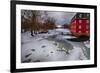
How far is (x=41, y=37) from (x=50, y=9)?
305 millimetres

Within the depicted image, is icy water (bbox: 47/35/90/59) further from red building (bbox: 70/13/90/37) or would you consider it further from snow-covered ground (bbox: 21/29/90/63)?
red building (bbox: 70/13/90/37)

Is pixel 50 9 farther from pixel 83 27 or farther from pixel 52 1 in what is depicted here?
pixel 83 27

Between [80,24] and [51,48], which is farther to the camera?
[80,24]

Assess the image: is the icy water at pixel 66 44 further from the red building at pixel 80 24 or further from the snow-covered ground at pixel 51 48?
the red building at pixel 80 24

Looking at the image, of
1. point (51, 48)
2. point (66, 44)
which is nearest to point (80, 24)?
point (66, 44)

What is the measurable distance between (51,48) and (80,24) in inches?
16.6

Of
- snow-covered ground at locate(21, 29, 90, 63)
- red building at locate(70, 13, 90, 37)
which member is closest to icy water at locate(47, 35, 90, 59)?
snow-covered ground at locate(21, 29, 90, 63)

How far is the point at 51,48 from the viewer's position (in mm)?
1918

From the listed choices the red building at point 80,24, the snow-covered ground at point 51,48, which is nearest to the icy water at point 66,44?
the snow-covered ground at point 51,48

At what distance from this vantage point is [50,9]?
190cm

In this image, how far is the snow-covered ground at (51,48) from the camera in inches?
72.5

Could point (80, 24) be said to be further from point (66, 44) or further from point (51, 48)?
point (51, 48)

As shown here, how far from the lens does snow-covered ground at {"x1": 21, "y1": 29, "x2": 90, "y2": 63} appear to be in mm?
1842

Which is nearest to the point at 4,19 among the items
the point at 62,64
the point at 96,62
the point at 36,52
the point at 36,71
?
the point at 36,52
